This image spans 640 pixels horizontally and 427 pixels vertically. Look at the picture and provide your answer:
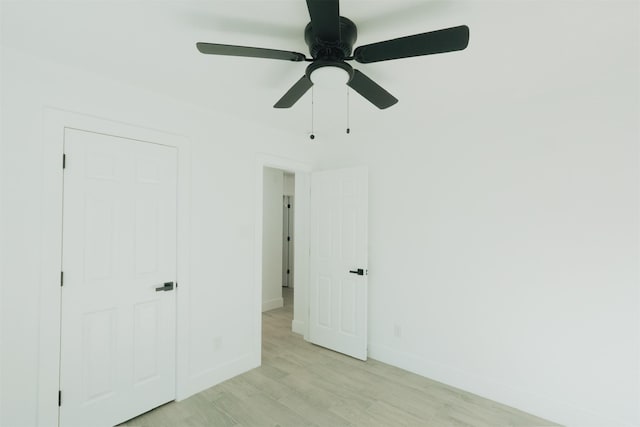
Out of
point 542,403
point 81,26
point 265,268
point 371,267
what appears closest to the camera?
point 81,26

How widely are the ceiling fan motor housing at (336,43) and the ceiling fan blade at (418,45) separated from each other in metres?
0.09

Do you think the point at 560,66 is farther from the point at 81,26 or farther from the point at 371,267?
the point at 81,26

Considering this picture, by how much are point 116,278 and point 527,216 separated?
3.29 m

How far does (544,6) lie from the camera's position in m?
1.41

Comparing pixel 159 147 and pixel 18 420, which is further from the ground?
pixel 159 147

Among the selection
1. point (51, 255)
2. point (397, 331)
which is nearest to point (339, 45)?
point (51, 255)

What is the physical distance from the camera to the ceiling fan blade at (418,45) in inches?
47.8

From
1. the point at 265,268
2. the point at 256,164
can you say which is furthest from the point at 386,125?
the point at 265,268

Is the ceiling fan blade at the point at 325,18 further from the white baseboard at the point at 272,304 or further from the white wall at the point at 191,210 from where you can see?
the white baseboard at the point at 272,304

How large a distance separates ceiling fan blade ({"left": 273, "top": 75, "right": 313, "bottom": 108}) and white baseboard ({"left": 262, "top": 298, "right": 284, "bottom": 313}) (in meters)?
3.87

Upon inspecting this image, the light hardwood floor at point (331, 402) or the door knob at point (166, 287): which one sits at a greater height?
the door knob at point (166, 287)

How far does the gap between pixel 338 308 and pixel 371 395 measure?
1.03m

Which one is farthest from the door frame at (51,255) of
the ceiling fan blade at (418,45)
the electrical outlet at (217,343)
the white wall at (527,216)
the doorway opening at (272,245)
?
the doorway opening at (272,245)

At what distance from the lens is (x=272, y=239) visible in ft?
17.6
